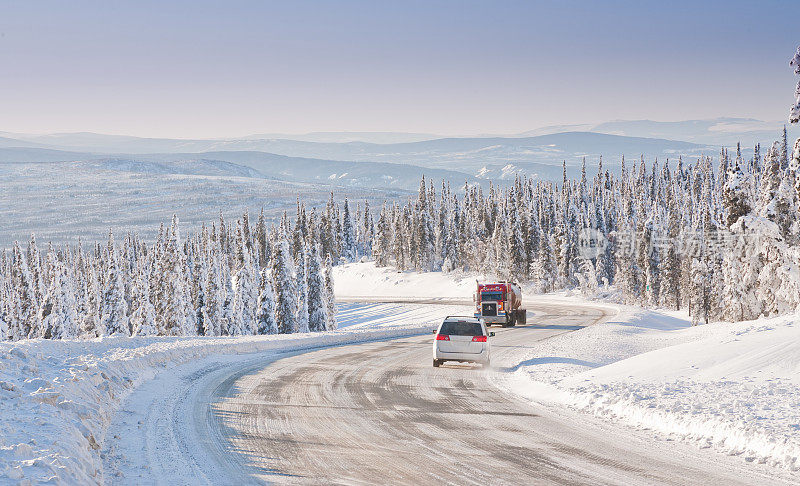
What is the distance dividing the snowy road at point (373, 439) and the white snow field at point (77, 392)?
1.44 ft

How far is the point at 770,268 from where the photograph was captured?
40438 mm

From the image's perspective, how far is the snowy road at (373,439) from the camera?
888 centimetres

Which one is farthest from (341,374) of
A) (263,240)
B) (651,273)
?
(263,240)

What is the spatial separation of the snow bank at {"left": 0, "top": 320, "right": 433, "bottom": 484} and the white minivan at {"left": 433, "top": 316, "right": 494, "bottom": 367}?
893 cm

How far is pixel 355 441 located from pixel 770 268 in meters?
38.2

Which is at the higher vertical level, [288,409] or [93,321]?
[288,409]

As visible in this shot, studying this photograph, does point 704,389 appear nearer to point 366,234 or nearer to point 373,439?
point 373,439

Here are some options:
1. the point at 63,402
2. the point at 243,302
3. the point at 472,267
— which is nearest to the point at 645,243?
the point at 472,267

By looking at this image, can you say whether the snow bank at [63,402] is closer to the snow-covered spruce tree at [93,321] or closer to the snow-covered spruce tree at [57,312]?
the snow-covered spruce tree at [57,312]

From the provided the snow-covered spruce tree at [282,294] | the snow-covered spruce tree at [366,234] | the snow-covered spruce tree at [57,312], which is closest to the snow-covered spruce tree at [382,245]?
the snow-covered spruce tree at [366,234]

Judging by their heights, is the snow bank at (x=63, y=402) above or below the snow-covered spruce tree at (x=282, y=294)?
above

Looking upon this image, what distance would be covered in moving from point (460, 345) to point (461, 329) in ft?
2.00

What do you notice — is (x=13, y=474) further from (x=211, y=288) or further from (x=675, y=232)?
(x=675, y=232)

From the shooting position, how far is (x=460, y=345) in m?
21.5
